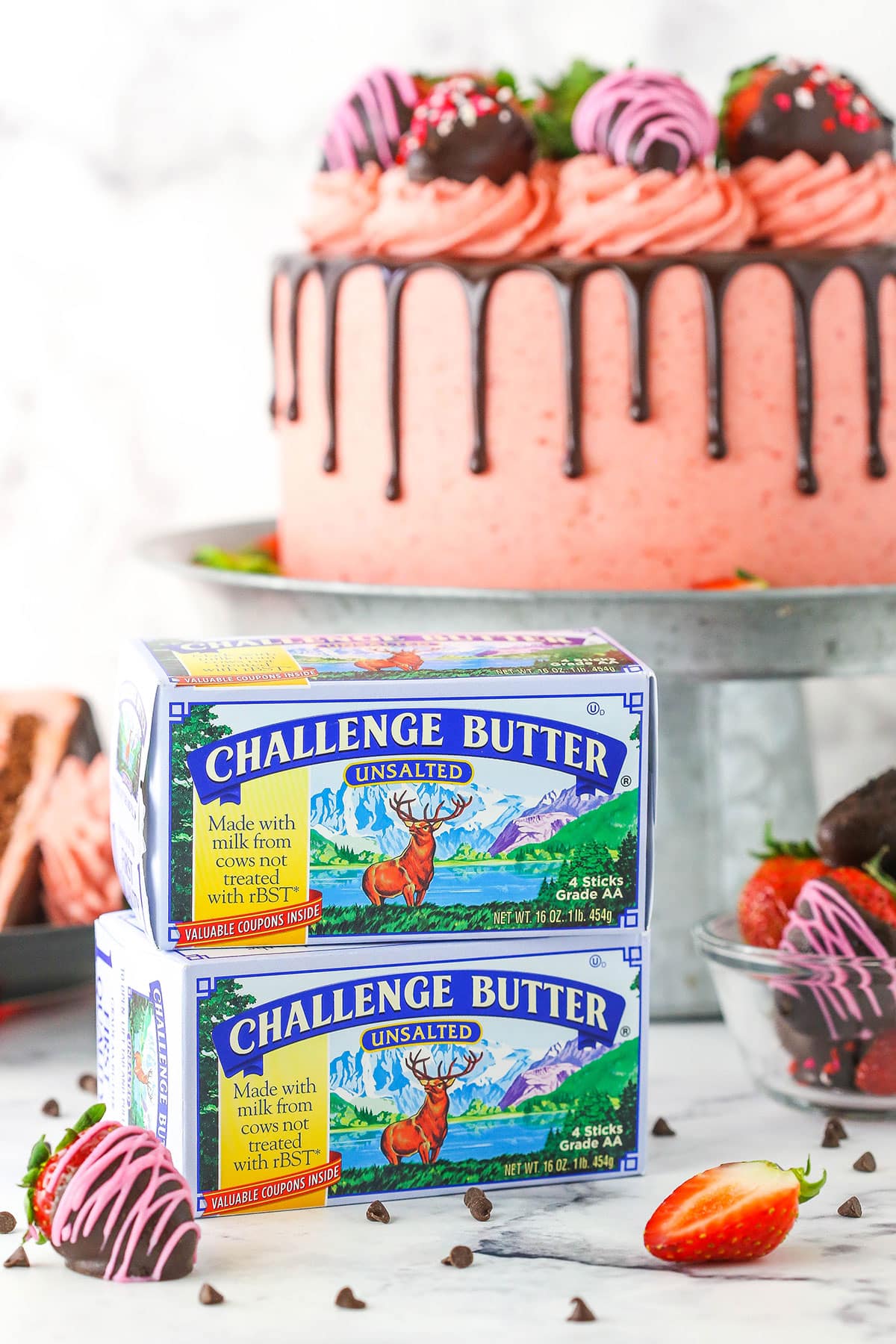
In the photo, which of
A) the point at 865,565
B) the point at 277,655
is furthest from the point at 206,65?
the point at 277,655

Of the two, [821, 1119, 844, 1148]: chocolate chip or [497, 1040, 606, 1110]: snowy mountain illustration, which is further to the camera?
[821, 1119, 844, 1148]: chocolate chip

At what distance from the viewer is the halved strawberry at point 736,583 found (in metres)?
1.93

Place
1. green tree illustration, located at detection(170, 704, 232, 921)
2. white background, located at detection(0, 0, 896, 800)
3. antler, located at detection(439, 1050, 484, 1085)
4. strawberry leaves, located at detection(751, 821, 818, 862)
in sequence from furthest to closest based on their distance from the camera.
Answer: white background, located at detection(0, 0, 896, 800), strawberry leaves, located at detection(751, 821, 818, 862), antler, located at detection(439, 1050, 484, 1085), green tree illustration, located at detection(170, 704, 232, 921)

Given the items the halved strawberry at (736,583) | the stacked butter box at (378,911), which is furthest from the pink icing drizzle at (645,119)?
the stacked butter box at (378,911)

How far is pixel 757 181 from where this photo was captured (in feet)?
6.64

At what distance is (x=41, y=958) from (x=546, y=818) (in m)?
0.63

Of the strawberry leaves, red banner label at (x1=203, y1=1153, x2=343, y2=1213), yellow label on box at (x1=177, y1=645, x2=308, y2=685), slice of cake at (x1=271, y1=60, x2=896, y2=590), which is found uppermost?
slice of cake at (x1=271, y1=60, x2=896, y2=590)

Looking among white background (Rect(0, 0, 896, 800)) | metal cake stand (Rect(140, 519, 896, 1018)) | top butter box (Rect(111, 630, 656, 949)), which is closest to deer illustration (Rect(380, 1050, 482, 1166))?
top butter box (Rect(111, 630, 656, 949))

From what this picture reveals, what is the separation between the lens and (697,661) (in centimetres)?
182

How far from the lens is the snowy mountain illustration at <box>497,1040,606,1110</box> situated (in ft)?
4.95

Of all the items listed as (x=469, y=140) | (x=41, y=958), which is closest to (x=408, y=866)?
(x=41, y=958)

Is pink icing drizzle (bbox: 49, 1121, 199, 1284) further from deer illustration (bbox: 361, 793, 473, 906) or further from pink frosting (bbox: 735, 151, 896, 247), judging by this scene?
pink frosting (bbox: 735, 151, 896, 247)

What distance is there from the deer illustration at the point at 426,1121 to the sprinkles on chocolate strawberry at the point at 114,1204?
191 mm

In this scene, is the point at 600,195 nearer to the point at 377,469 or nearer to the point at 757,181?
the point at 757,181
